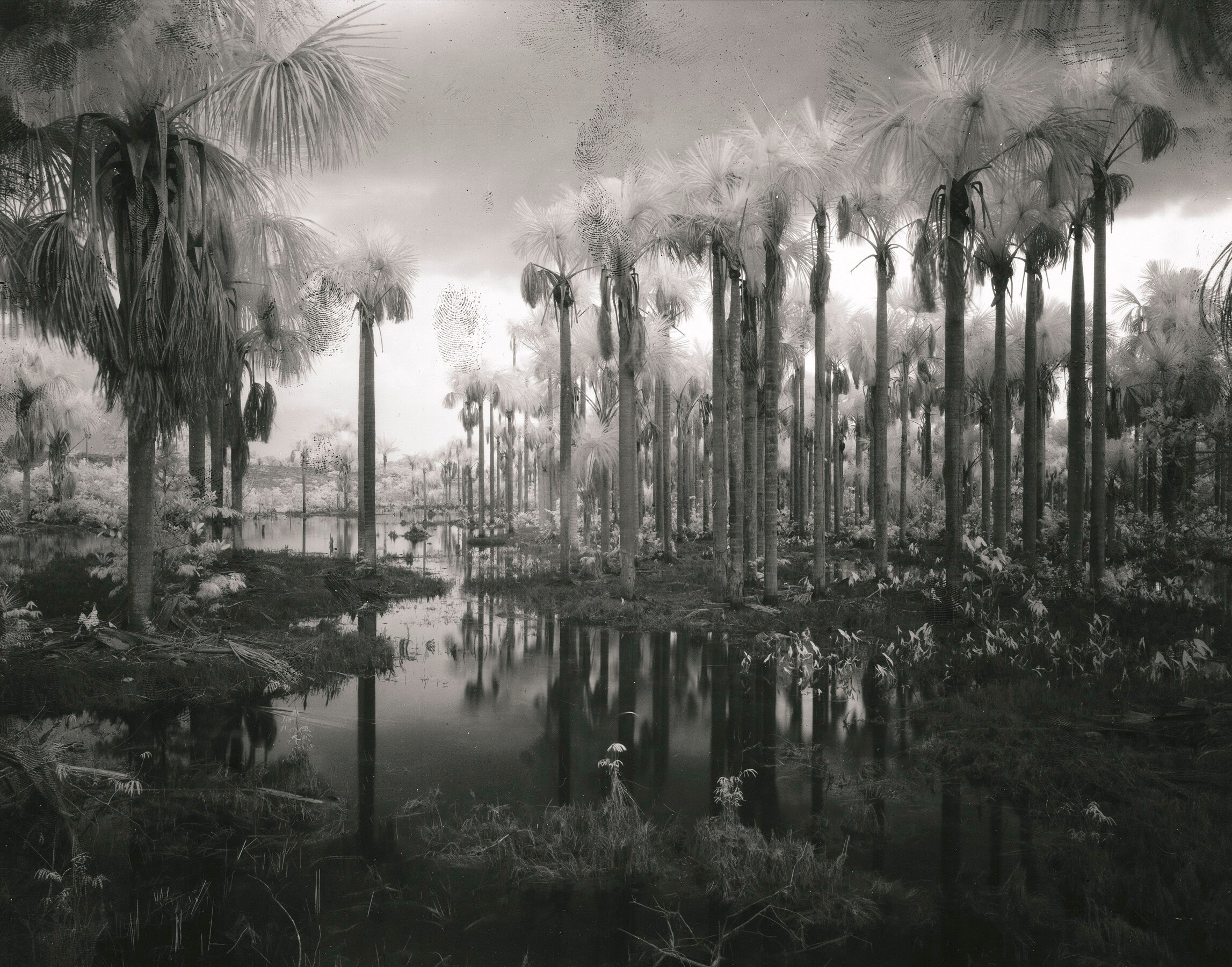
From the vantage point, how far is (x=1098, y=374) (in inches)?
523

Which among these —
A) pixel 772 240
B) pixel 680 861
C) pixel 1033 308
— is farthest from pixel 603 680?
pixel 1033 308

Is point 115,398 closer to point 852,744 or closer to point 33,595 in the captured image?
point 33,595

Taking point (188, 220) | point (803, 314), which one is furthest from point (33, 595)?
point (803, 314)

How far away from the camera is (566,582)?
2008cm

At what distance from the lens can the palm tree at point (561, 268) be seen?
17.8m

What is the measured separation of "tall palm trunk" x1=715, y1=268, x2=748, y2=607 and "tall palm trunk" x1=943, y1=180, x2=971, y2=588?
4710 mm

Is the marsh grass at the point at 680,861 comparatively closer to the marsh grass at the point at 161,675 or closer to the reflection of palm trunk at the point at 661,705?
the reflection of palm trunk at the point at 661,705

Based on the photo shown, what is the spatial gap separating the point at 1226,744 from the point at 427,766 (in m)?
7.53

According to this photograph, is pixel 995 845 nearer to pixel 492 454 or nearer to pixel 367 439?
pixel 367 439

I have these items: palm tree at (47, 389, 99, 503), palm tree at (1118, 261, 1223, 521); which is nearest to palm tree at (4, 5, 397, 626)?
palm tree at (1118, 261, 1223, 521)

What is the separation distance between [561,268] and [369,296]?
6.24m

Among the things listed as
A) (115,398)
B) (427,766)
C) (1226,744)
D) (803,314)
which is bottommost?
(427,766)

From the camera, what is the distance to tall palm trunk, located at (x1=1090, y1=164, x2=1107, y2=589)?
12508 millimetres

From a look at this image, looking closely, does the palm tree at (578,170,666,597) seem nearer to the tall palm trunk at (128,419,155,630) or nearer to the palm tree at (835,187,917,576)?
the palm tree at (835,187,917,576)
